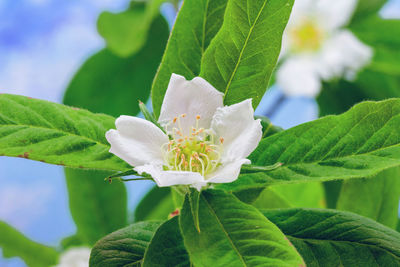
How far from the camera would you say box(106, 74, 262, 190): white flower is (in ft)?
1.90

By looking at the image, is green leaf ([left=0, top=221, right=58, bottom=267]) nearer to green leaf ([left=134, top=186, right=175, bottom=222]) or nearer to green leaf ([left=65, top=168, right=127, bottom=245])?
green leaf ([left=65, top=168, right=127, bottom=245])

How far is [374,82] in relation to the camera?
1.73 m

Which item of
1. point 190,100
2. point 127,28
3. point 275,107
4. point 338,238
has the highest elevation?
point 127,28

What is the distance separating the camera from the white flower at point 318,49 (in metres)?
1.64

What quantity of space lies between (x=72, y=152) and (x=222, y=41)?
228 millimetres

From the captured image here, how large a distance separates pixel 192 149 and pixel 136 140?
0.10 metres

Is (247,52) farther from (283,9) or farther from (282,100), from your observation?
(282,100)

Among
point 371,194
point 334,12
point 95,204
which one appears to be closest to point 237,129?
point 371,194

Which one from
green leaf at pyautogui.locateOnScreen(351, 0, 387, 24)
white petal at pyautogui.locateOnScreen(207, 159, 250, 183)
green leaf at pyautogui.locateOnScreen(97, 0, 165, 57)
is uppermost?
green leaf at pyautogui.locateOnScreen(97, 0, 165, 57)

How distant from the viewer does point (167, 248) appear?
23.1 inches

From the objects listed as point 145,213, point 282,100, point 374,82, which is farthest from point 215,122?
point 374,82

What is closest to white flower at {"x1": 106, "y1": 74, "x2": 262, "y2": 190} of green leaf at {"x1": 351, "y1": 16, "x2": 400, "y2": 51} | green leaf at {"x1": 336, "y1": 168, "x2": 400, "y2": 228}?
green leaf at {"x1": 336, "y1": 168, "x2": 400, "y2": 228}

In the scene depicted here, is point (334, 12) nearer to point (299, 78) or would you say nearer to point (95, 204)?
point (299, 78)

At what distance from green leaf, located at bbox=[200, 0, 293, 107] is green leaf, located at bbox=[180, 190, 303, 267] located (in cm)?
14
